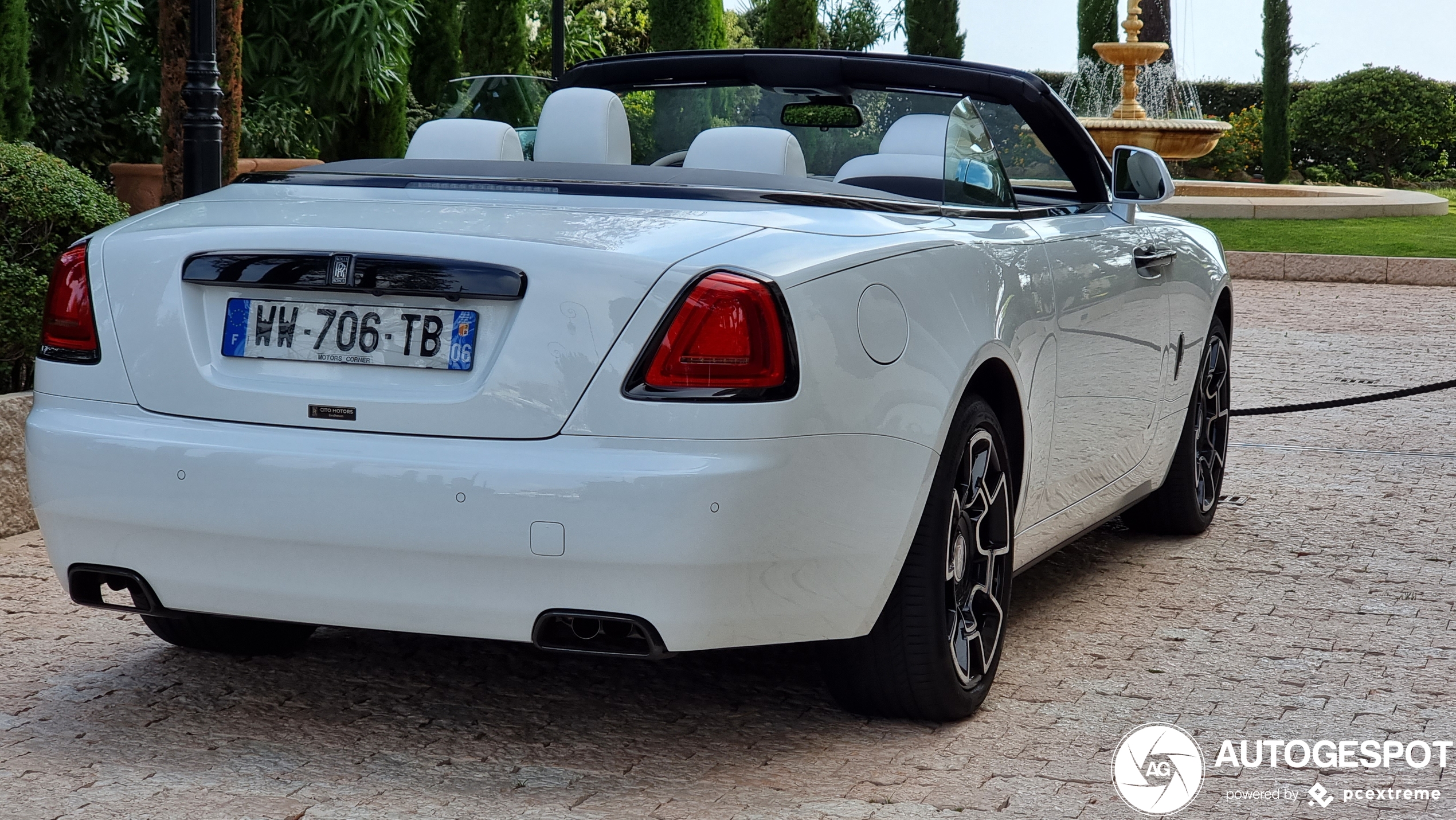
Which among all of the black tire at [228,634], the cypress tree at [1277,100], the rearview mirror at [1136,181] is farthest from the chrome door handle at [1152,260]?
the cypress tree at [1277,100]

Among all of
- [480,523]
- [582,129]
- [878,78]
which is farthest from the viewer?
[878,78]

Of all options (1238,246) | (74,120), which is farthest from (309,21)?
(1238,246)

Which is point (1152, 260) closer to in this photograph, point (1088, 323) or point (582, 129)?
point (1088, 323)

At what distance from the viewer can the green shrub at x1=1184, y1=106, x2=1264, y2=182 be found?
35094 mm

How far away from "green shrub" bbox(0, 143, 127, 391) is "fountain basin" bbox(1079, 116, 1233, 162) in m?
18.1

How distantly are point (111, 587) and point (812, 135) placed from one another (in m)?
2.47

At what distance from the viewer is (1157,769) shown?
139 inches

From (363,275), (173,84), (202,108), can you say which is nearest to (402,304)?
(363,275)

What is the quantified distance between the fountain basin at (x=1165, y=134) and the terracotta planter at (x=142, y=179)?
471 inches

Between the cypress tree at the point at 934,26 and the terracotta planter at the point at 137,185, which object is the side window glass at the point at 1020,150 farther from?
the cypress tree at the point at 934,26

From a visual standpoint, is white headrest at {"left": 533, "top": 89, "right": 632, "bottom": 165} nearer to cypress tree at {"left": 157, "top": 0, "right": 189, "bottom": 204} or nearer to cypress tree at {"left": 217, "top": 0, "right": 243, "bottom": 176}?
cypress tree at {"left": 217, "top": 0, "right": 243, "bottom": 176}

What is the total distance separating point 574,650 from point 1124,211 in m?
2.64

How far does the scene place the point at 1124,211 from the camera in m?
5.11

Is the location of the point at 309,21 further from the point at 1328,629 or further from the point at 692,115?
the point at 1328,629
